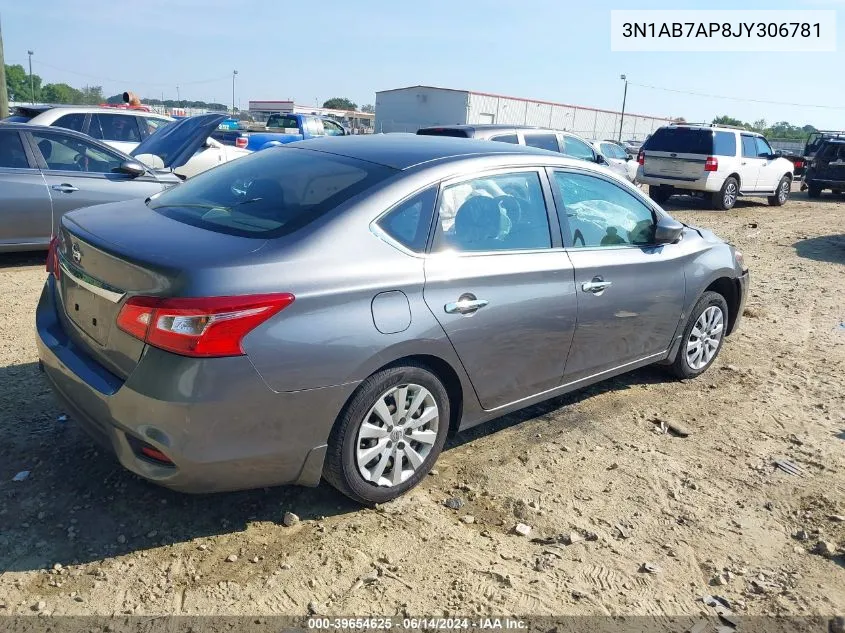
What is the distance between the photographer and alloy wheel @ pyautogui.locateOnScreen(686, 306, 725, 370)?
16.6 feet

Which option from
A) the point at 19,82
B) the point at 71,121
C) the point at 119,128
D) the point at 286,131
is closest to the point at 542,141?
the point at 119,128

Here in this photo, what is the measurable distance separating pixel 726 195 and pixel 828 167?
5581 mm

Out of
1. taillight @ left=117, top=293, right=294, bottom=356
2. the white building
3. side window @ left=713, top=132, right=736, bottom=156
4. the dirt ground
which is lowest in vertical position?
the dirt ground

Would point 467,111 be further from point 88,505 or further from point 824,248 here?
point 88,505

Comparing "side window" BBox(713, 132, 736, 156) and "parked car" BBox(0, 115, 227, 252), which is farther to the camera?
"side window" BBox(713, 132, 736, 156)

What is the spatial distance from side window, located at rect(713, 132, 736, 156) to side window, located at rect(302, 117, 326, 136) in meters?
10.2

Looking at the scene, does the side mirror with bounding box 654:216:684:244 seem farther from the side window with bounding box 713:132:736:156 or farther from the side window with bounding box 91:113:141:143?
the side window with bounding box 713:132:736:156

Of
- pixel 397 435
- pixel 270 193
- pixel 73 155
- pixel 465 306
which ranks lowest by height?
pixel 397 435

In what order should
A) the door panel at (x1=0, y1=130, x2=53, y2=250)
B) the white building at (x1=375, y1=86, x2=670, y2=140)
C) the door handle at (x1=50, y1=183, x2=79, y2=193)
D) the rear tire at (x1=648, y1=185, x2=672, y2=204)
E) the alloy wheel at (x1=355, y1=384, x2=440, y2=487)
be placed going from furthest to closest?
the white building at (x1=375, y1=86, x2=670, y2=140), the rear tire at (x1=648, y1=185, x2=672, y2=204), the door handle at (x1=50, y1=183, x2=79, y2=193), the door panel at (x1=0, y1=130, x2=53, y2=250), the alloy wheel at (x1=355, y1=384, x2=440, y2=487)

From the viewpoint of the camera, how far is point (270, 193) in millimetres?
3355

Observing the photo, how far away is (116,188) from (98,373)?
5226mm

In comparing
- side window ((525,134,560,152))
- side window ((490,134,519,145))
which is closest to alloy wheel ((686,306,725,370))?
side window ((490,134,519,145))

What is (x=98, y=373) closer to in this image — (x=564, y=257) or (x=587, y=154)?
(x=564, y=257)

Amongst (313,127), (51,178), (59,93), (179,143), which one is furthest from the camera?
(59,93)
